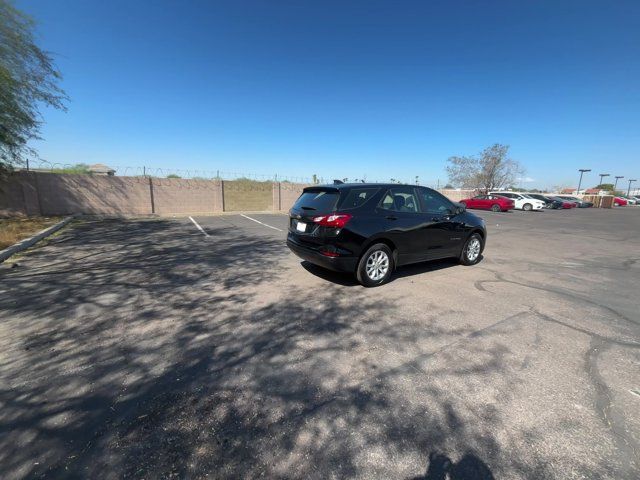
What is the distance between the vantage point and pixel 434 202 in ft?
20.7

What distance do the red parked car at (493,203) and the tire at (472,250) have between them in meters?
20.6

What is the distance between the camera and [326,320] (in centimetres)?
412

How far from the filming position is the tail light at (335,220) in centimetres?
495

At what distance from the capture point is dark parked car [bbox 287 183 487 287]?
504 centimetres

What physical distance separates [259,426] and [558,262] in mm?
8500

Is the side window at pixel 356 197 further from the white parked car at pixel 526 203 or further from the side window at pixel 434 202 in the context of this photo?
the white parked car at pixel 526 203

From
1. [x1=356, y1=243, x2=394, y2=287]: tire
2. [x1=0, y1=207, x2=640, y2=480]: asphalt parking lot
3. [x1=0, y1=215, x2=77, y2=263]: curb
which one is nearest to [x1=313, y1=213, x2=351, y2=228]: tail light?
[x1=356, y1=243, x2=394, y2=287]: tire

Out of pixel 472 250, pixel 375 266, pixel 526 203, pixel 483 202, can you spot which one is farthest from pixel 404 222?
pixel 526 203

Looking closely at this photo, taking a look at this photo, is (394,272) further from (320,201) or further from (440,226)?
(320,201)

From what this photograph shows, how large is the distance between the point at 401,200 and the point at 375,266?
1.36 m

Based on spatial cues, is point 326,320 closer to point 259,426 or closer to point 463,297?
point 259,426

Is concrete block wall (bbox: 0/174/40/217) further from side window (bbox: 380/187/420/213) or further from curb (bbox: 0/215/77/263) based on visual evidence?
side window (bbox: 380/187/420/213)

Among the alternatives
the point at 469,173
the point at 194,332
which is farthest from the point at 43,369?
the point at 469,173

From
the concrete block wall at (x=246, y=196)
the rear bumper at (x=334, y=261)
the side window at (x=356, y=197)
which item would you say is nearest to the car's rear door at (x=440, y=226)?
the side window at (x=356, y=197)
